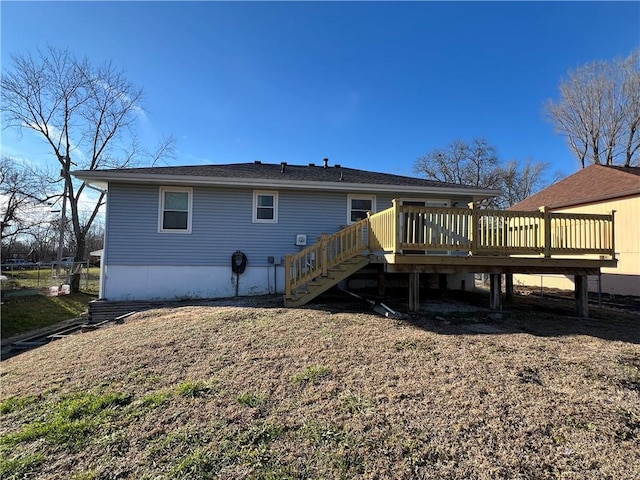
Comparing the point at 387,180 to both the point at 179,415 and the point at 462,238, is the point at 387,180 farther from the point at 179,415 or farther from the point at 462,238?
the point at 179,415

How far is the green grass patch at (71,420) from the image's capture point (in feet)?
9.32

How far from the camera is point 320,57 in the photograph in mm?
12617

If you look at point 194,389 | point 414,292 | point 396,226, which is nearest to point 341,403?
point 194,389

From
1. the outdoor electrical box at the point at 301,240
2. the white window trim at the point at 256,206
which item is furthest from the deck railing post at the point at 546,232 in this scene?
the white window trim at the point at 256,206

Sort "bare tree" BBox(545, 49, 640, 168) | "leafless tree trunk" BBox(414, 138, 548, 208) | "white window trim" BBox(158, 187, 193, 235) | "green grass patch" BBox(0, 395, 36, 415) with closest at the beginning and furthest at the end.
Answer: "green grass patch" BBox(0, 395, 36, 415) < "white window trim" BBox(158, 187, 193, 235) < "bare tree" BBox(545, 49, 640, 168) < "leafless tree trunk" BBox(414, 138, 548, 208)

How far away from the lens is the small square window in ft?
32.8

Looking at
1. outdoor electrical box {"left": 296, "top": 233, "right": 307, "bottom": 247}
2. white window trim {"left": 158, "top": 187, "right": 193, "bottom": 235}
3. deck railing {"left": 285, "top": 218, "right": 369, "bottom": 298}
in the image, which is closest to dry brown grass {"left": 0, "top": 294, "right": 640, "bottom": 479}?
deck railing {"left": 285, "top": 218, "right": 369, "bottom": 298}

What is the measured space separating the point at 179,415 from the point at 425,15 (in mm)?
12641

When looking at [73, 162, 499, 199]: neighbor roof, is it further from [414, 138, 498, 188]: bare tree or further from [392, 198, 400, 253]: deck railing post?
[414, 138, 498, 188]: bare tree

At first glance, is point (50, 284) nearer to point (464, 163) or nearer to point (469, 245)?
point (469, 245)

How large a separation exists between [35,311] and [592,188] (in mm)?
21580

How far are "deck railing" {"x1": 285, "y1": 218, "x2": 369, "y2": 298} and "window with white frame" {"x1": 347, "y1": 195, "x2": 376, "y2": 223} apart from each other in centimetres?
262

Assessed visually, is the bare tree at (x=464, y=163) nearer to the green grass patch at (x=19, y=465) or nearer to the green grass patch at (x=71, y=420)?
the green grass patch at (x=71, y=420)

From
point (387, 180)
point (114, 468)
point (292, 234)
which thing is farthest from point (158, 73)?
point (114, 468)
